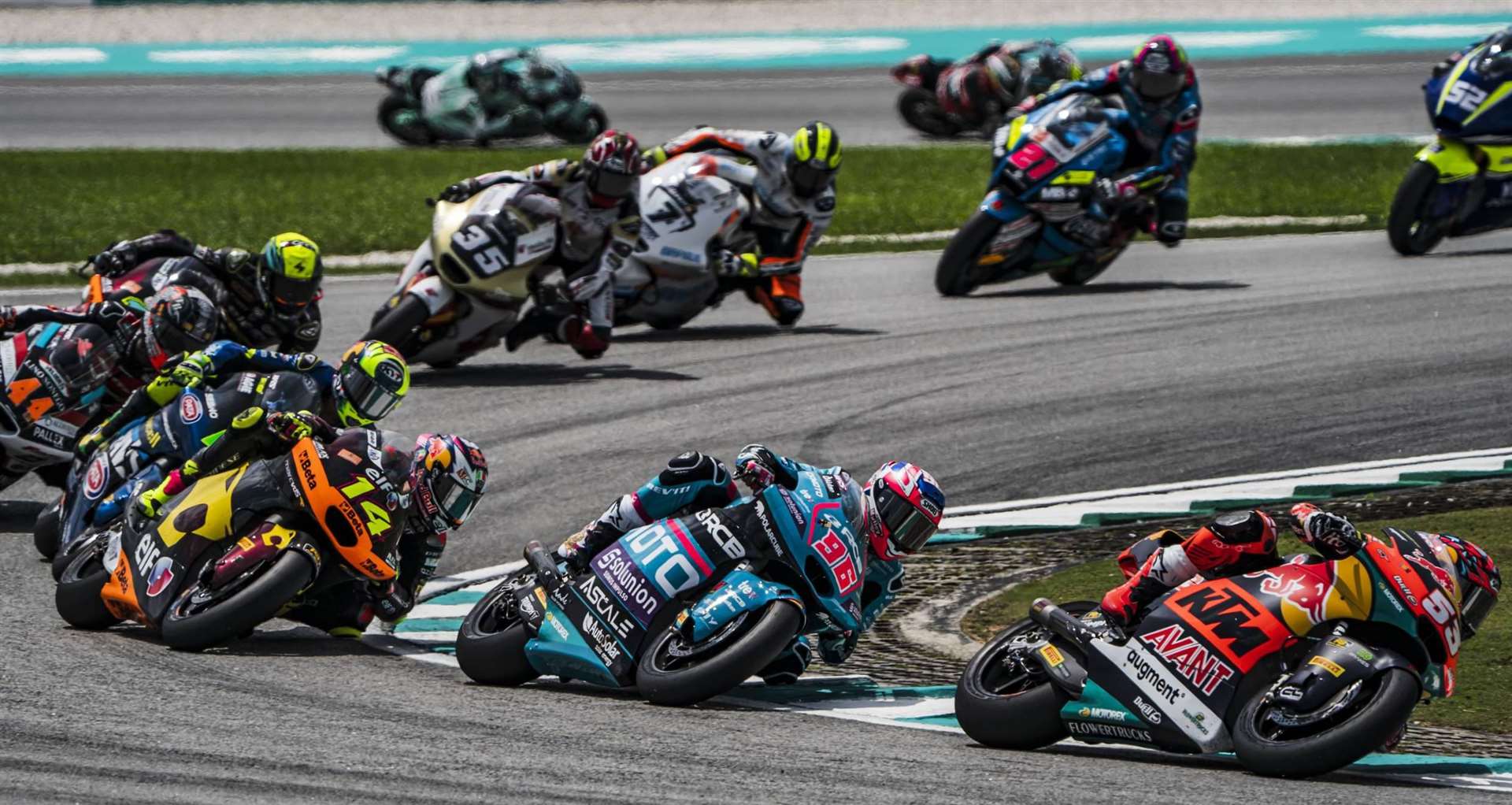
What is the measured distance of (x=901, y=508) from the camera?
952cm

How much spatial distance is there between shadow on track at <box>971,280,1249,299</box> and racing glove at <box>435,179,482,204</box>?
18.2 ft

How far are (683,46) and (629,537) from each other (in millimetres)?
29258

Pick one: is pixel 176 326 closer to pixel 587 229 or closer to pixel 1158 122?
pixel 587 229

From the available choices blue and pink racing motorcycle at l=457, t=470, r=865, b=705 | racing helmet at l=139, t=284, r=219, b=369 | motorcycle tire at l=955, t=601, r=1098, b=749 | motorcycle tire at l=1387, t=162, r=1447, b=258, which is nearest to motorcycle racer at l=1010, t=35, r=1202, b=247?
motorcycle tire at l=1387, t=162, r=1447, b=258

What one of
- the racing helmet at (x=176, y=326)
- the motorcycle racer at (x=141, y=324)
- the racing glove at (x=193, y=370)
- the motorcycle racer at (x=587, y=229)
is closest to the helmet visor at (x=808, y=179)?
the motorcycle racer at (x=587, y=229)

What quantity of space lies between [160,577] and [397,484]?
1.17 meters

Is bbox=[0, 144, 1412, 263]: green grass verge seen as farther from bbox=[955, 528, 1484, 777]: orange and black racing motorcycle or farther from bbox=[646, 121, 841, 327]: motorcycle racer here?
bbox=[955, 528, 1484, 777]: orange and black racing motorcycle

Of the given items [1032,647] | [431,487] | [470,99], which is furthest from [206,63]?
[1032,647]

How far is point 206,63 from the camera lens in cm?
3675

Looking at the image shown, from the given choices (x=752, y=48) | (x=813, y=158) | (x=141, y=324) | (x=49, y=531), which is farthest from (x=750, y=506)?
(x=752, y=48)

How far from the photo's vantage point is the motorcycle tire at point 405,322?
16734mm

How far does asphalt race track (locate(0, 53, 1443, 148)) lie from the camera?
3117 centimetres

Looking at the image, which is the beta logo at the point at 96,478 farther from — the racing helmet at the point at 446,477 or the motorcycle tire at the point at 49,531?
the racing helmet at the point at 446,477

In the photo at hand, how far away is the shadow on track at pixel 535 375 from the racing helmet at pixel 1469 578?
9.13m
